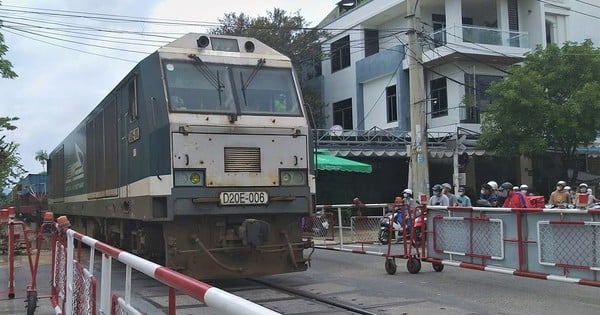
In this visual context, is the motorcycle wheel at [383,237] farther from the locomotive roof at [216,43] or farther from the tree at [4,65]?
the tree at [4,65]

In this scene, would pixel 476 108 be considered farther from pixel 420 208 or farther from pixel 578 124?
pixel 420 208

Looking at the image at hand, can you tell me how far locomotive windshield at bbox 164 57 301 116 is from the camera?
855 centimetres

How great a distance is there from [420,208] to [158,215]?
4752mm

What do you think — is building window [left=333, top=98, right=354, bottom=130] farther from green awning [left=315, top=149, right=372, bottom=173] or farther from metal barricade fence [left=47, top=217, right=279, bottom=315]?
metal barricade fence [left=47, top=217, right=279, bottom=315]

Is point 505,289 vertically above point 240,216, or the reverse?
point 240,216

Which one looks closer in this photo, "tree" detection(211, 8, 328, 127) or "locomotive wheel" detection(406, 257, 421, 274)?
"locomotive wheel" detection(406, 257, 421, 274)

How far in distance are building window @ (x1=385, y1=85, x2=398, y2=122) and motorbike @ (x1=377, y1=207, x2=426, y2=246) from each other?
15234mm

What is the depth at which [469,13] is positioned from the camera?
31.4 metres

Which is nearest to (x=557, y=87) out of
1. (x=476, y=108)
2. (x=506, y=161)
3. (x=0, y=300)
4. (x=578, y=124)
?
(x=578, y=124)

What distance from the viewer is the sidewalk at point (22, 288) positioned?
8.02m

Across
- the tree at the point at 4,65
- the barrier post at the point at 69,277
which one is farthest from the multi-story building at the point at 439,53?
the barrier post at the point at 69,277

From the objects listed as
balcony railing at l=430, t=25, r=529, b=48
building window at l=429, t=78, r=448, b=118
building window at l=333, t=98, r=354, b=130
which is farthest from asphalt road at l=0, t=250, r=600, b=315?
building window at l=333, t=98, r=354, b=130

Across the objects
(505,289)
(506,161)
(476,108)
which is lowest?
(505,289)

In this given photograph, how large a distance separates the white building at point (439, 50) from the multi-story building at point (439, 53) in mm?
47
